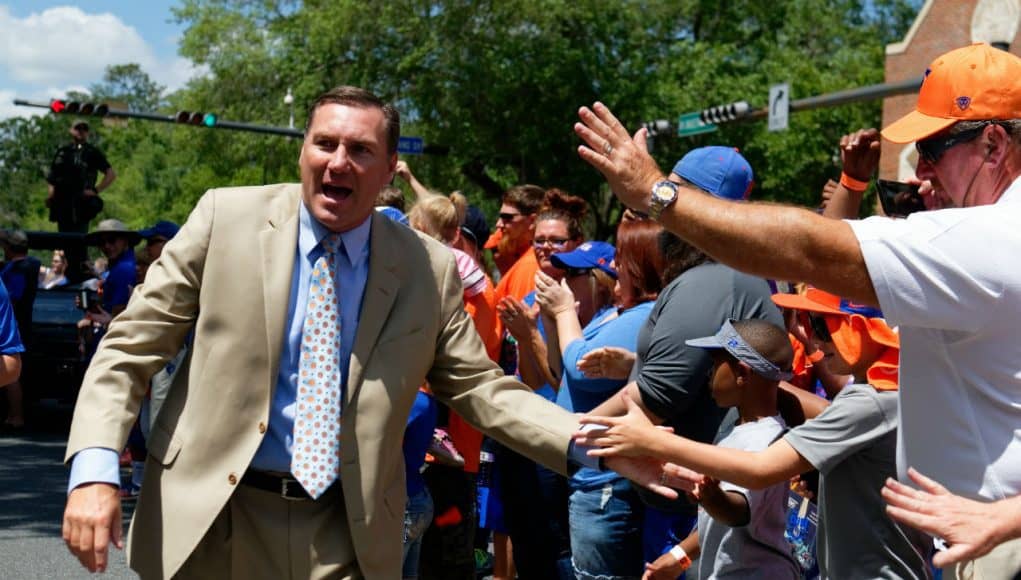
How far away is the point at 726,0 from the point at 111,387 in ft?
121

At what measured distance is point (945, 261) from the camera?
8.39ft

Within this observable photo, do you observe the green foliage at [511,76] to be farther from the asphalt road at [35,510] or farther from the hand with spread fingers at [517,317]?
the hand with spread fingers at [517,317]

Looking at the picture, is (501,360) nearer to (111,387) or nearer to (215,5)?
(111,387)

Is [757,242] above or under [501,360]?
above

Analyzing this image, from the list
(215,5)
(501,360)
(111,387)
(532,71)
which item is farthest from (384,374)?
(215,5)

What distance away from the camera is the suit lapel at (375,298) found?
3684 millimetres

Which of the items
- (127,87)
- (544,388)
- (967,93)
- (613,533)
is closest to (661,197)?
(967,93)

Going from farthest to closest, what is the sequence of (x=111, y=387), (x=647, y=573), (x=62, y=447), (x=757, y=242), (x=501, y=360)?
(x=62, y=447) < (x=501, y=360) < (x=647, y=573) < (x=111, y=387) < (x=757, y=242)

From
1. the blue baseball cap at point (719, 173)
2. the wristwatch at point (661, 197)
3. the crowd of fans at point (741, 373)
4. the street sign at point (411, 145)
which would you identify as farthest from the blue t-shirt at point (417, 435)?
the street sign at point (411, 145)

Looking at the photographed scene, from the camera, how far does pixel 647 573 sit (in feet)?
15.1

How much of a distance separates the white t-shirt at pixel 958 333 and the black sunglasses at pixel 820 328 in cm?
140

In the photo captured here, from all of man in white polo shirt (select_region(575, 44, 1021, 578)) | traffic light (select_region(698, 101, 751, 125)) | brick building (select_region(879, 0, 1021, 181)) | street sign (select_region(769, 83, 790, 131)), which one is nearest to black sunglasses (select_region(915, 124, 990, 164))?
man in white polo shirt (select_region(575, 44, 1021, 578))

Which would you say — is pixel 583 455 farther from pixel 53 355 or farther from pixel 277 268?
pixel 53 355

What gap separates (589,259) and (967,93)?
3646 mm
